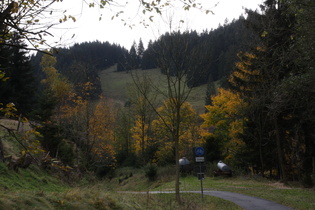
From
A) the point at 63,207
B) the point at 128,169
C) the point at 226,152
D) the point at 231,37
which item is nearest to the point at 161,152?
the point at 128,169

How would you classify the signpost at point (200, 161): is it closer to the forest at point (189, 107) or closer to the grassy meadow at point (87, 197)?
the grassy meadow at point (87, 197)

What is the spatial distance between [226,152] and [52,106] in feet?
74.5

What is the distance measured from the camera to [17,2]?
4.67 meters

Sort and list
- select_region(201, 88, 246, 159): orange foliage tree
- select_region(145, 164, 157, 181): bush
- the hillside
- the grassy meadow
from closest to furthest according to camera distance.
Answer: the grassy meadow, select_region(145, 164, 157, 181): bush, select_region(201, 88, 246, 159): orange foliage tree, the hillside

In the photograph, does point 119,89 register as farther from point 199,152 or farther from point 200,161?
point 200,161

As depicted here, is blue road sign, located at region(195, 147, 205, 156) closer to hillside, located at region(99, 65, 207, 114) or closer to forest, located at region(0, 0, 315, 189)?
forest, located at region(0, 0, 315, 189)

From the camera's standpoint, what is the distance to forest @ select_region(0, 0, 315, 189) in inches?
412

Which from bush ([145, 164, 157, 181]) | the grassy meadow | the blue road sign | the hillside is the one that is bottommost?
bush ([145, 164, 157, 181])

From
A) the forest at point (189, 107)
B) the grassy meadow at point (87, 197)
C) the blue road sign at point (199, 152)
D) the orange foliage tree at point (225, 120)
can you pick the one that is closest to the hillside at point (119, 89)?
the orange foliage tree at point (225, 120)

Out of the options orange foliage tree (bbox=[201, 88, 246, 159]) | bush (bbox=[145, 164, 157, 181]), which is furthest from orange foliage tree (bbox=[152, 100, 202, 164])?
bush (bbox=[145, 164, 157, 181])

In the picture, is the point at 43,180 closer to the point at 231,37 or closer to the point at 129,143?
the point at 129,143

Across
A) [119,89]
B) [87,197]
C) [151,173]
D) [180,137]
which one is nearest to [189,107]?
[180,137]

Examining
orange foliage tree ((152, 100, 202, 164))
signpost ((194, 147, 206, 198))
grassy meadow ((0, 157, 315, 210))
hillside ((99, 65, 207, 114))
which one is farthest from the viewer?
hillside ((99, 65, 207, 114))

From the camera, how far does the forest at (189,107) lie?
10.5 meters
